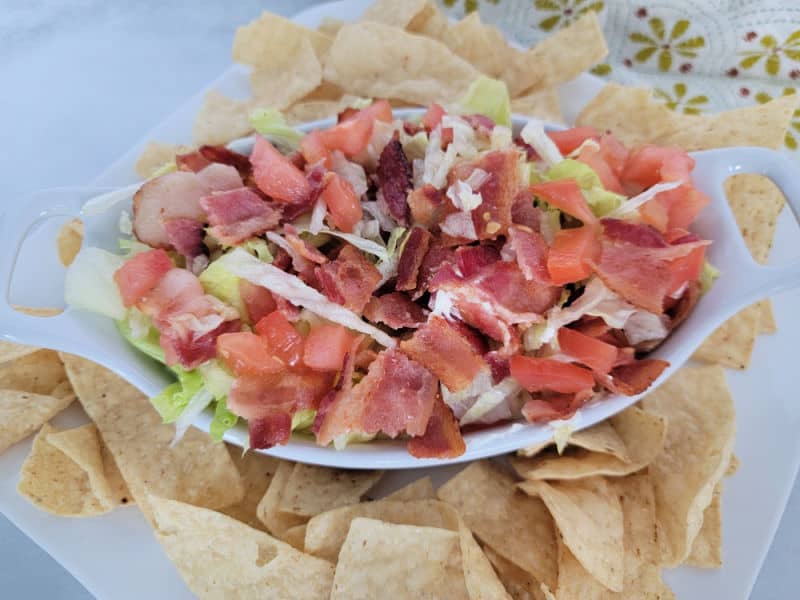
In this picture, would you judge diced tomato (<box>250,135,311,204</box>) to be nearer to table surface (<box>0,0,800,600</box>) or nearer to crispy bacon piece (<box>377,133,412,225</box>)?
crispy bacon piece (<box>377,133,412,225</box>)

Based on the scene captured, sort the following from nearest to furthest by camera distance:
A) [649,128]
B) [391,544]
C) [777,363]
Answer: [391,544] → [777,363] → [649,128]

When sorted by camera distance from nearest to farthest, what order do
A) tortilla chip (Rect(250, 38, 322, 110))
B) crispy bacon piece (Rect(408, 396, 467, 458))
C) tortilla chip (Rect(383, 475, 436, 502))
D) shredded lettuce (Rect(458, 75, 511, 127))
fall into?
1. crispy bacon piece (Rect(408, 396, 467, 458))
2. tortilla chip (Rect(383, 475, 436, 502))
3. shredded lettuce (Rect(458, 75, 511, 127))
4. tortilla chip (Rect(250, 38, 322, 110))

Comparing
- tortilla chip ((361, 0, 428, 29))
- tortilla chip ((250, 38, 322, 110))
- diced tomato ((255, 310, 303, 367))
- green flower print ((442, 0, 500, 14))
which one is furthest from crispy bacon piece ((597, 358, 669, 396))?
green flower print ((442, 0, 500, 14))

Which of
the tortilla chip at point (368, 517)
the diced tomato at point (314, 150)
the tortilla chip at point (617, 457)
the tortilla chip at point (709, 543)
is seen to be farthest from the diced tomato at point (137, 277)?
the tortilla chip at point (709, 543)

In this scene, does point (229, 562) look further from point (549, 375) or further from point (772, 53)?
point (772, 53)

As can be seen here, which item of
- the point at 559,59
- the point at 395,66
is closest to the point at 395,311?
the point at 395,66

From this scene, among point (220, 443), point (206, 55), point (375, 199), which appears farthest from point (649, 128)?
point (206, 55)

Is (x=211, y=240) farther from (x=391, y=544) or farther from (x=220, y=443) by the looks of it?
(x=391, y=544)
